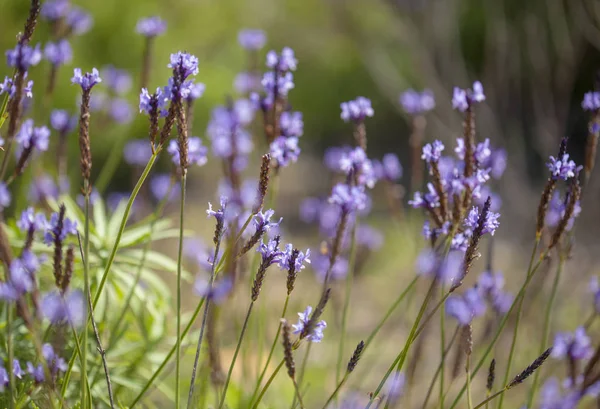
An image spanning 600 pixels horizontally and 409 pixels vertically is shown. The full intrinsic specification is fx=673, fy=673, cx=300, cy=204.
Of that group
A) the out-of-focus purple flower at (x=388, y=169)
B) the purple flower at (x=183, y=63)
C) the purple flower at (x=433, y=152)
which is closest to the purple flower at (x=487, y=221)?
the purple flower at (x=433, y=152)

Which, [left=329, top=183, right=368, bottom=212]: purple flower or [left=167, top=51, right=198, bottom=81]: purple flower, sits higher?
[left=329, top=183, right=368, bottom=212]: purple flower

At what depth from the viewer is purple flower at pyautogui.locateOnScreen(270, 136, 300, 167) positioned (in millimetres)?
1703

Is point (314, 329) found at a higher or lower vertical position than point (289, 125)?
lower

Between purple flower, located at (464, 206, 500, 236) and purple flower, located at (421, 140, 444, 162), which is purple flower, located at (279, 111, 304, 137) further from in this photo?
purple flower, located at (464, 206, 500, 236)

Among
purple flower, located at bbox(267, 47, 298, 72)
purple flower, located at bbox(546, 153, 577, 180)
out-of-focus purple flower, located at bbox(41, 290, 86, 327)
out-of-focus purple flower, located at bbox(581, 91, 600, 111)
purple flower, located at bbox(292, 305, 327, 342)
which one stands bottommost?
out-of-focus purple flower, located at bbox(41, 290, 86, 327)

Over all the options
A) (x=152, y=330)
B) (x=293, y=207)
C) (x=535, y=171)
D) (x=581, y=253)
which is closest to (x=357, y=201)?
(x=152, y=330)

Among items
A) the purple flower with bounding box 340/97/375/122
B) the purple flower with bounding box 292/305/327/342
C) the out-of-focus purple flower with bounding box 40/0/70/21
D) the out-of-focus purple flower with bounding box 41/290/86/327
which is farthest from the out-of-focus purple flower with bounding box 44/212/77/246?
the out-of-focus purple flower with bounding box 40/0/70/21

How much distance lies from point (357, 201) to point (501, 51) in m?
4.41

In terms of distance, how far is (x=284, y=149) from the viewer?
175 centimetres

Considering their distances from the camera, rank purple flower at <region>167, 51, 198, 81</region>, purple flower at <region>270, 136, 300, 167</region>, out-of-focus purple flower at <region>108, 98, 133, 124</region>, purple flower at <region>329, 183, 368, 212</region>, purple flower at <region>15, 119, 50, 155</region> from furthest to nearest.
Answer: out-of-focus purple flower at <region>108, 98, 133, 124</region>, purple flower at <region>270, 136, 300, 167</region>, purple flower at <region>15, 119, 50, 155</region>, purple flower at <region>329, 183, 368, 212</region>, purple flower at <region>167, 51, 198, 81</region>

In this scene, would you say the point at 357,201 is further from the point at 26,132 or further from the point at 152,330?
the point at 152,330

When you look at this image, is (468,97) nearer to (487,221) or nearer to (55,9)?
(487,221)

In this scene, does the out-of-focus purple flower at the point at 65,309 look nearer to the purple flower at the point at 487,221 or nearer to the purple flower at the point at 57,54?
the purple flower at the point at 487,221

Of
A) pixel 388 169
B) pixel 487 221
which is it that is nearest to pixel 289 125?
pixel 388 169
